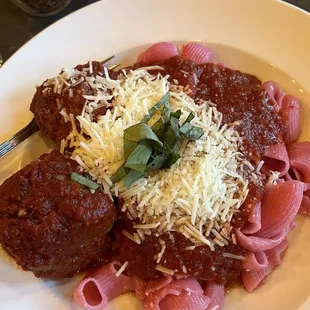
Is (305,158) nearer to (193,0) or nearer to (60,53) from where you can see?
(193,0)

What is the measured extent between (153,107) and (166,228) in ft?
2.51

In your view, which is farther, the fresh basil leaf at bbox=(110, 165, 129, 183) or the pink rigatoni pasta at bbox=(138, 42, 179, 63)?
the pink rigatoni pasta at bbox=(138, 42, 179, 63)

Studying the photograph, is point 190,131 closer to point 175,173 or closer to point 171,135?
point 171,135

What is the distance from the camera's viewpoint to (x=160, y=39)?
3955 mm

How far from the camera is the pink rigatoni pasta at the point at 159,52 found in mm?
3826

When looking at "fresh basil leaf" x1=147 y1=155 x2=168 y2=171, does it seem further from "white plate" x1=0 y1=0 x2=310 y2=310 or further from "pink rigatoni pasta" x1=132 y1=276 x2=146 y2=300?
"white plate" x1=0 y1=0 x2=310 y2=310

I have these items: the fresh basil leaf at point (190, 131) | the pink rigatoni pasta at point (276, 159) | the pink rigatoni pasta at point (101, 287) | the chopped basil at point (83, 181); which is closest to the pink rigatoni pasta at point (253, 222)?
the pink rigatoni pasta at point (276, 159)

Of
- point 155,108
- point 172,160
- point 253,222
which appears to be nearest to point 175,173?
point 172,160

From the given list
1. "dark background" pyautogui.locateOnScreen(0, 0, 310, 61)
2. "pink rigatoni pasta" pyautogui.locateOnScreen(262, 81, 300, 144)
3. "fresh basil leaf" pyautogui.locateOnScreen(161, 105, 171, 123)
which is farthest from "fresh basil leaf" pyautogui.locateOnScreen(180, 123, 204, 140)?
"dark background" pyautogui.locateOnScreen(0, 0, 310, 61)

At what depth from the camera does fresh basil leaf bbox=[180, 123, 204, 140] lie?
3.12 meters

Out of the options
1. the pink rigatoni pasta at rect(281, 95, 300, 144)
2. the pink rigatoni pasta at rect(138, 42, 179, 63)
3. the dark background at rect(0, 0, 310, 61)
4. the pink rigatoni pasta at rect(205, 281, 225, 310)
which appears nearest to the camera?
the pink rigatoni pasta at rect(205, 281, 225, 310)

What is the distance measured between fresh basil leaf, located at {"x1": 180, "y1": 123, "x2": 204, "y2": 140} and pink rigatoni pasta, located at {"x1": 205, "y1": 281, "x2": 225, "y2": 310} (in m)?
0.94

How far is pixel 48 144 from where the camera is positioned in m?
3.75

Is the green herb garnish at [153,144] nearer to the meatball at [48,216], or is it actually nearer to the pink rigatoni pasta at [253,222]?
the meatball at [48,216]
